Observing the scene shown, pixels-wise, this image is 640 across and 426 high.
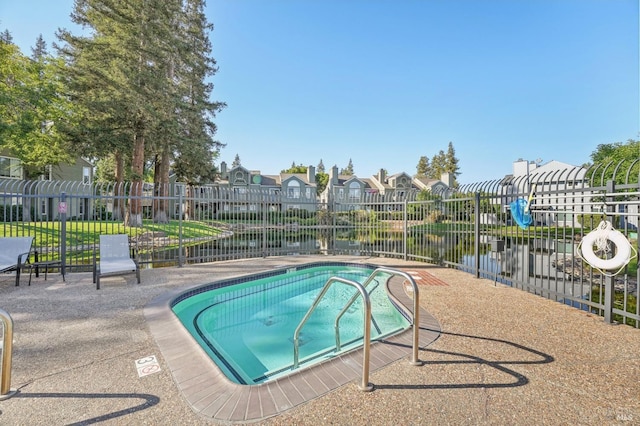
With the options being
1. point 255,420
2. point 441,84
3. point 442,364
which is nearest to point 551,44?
point 441,84

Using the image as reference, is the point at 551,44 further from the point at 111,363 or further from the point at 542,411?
the point at 111,363

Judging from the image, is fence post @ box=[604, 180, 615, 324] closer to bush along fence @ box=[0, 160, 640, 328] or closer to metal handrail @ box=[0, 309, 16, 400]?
bush along fence @ box=[0, 160, 640, 328]

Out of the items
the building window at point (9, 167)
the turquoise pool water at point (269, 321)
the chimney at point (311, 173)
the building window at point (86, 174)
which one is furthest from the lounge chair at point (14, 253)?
the chimney at point (311, 173)

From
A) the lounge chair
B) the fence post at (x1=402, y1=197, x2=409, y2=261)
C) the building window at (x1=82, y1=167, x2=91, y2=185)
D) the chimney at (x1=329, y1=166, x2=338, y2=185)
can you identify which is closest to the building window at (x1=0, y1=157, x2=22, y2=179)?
the building window at (x1=82, y1=167, x2=91, y2=185)

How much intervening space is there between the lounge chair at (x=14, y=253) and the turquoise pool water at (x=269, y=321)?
4.08 metres

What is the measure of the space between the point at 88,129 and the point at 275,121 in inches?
436

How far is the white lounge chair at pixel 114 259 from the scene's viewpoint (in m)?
6.55

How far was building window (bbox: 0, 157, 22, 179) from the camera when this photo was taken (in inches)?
846

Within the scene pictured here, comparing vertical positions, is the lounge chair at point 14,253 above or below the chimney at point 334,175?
below

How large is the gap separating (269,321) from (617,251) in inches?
227

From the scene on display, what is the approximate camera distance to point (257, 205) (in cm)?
1040

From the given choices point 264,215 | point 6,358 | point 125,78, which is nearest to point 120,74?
point 125,78

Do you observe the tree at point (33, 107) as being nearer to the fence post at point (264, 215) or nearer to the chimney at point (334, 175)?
the fence post at point (264, 215)

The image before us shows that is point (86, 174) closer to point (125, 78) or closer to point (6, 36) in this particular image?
point (6, 36)
